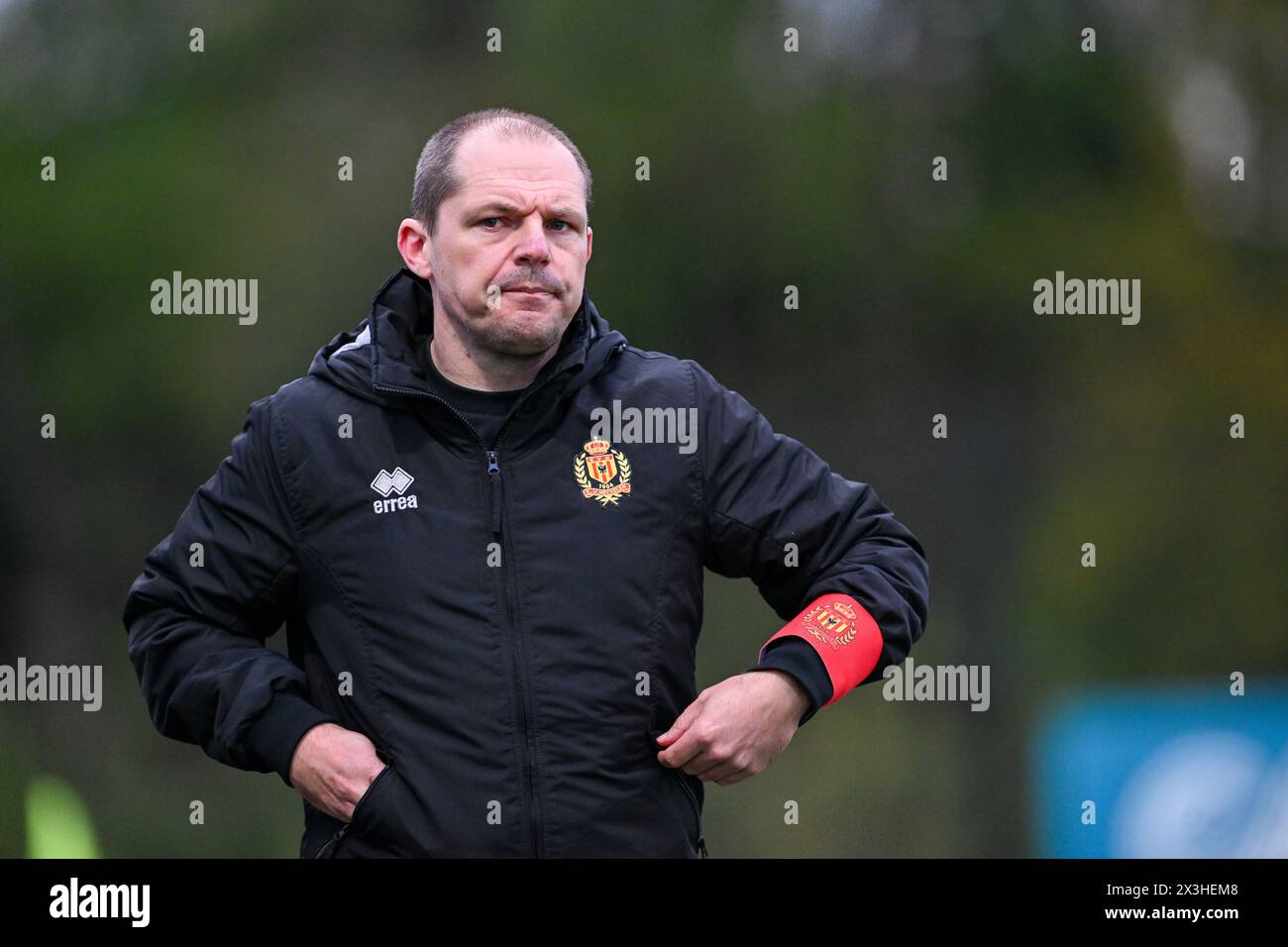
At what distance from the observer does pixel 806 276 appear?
10250mm

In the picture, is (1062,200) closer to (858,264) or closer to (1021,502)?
(858,264)

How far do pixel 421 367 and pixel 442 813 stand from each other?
78cm

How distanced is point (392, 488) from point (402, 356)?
10.8 inches

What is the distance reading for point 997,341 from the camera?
10.1 meters

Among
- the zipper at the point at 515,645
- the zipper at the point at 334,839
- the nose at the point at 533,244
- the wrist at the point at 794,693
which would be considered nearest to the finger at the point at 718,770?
the wrist at the point at 794,693

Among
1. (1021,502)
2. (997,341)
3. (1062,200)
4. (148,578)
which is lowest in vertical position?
(148,578)

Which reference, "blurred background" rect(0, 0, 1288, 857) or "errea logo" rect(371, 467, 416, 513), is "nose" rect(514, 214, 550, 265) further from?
"blurred background" rect(0, 0, 1288, 857)

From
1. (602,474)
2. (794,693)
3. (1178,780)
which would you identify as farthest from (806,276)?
(794,693)

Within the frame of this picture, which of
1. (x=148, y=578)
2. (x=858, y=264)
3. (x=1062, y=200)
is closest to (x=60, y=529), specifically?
(x=858, y=264)

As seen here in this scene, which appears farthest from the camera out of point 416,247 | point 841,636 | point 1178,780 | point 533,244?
point 1178,780

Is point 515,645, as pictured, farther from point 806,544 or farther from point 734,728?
point 806,544

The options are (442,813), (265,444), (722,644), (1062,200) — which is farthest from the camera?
(1062,200)

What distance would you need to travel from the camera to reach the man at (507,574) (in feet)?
9.25

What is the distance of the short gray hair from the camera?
3109 millimetres
